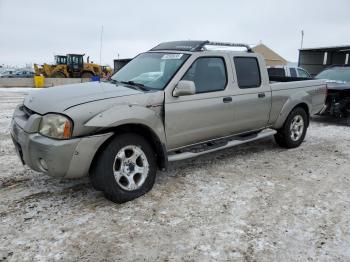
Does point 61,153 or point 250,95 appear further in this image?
point 250,95

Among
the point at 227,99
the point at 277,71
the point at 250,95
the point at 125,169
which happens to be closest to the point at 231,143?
the point at 227,99

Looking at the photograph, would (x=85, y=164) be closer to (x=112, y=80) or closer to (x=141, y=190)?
(x=141, y=190)

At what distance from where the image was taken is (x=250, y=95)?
210 inches

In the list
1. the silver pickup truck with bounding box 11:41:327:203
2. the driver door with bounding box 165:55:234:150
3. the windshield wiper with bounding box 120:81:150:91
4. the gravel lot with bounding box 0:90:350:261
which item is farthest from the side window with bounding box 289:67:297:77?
the windshield wiper with bounding box 120:81:150:91

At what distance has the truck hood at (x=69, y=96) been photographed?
365 centimetres

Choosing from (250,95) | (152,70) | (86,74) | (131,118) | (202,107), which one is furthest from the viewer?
(86,74)

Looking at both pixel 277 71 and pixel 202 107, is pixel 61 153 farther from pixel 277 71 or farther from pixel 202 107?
pixel 277 71

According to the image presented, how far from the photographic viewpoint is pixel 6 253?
2.91m

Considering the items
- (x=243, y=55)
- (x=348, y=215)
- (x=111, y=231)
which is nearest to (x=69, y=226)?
(x=111, y=231)

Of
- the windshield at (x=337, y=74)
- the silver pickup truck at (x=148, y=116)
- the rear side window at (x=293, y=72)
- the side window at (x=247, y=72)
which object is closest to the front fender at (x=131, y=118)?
the silver pickup truck at (x=148, y=116)

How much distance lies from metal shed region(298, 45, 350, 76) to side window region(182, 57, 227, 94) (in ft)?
48.5

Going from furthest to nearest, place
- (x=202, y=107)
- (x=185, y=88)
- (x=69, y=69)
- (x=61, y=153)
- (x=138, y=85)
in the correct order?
(x=69, y=69), (x=202, y=107), (x=138, y=85), (x=185, y=88), (x=61, y=153)

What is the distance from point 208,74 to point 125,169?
1.88 metres

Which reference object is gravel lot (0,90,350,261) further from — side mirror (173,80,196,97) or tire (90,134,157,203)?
side mirror (173,80,196,97)
